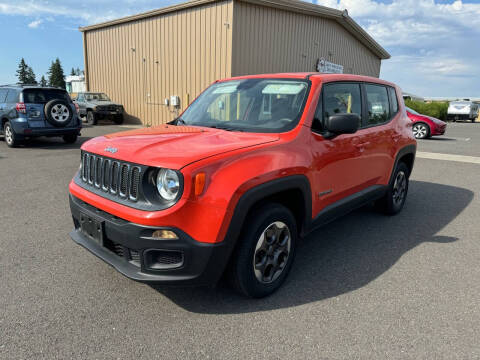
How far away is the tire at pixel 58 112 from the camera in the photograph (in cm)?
980

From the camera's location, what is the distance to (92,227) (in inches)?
107

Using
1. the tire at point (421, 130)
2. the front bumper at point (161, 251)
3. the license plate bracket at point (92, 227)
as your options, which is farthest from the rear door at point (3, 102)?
the tire at point (421, 130)

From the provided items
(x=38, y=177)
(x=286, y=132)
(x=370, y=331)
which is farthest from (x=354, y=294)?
(x=38, y=177)

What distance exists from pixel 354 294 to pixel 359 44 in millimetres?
23561

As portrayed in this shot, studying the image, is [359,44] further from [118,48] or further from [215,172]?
[215,172]

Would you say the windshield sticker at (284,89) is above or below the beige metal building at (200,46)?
below

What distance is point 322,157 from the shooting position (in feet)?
10.2

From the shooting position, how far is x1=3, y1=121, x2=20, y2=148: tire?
1004 cm

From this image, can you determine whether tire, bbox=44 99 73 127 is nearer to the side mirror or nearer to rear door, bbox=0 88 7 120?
rear door, bbox=0 88 7 120

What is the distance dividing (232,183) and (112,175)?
911 mm

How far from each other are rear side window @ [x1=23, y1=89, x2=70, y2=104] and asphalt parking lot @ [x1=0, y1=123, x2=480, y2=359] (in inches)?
258

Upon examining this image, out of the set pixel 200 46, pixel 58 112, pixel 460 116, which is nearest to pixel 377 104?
pixel 58 112

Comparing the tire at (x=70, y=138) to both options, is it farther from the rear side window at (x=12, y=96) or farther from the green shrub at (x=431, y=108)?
the green shrub at (x=431, y=108)

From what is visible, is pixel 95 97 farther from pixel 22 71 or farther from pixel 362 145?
pixel 22 71
